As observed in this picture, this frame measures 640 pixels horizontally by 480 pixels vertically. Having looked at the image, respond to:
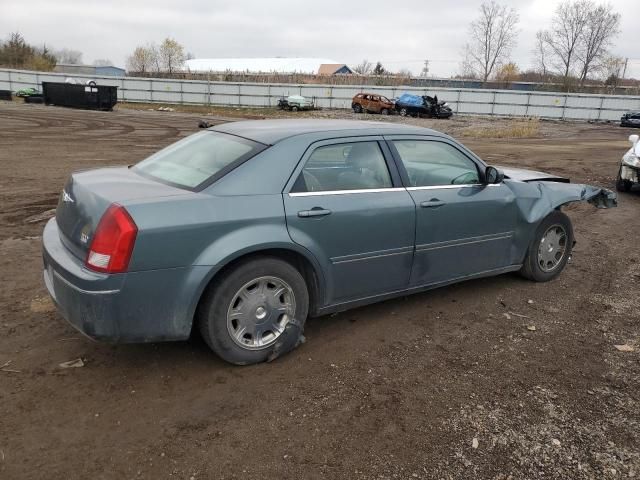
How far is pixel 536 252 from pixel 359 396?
271cm

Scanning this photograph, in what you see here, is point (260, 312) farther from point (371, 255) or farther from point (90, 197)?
point (90, 197)

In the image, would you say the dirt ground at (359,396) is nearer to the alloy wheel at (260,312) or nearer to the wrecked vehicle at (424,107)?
the alloy wheel at (260,312)

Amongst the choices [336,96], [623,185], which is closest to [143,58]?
[336,96]

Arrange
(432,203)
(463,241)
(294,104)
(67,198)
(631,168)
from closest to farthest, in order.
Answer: (67,198) < (432,203) < (463,241) < (631,168) < (294,104)

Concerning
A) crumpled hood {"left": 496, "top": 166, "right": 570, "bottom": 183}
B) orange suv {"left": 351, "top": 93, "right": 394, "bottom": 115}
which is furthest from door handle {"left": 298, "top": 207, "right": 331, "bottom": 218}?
orange suv {"left": 351, "top": 93, "right": 394, "bottom": 115}

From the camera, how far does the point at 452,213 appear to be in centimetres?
407

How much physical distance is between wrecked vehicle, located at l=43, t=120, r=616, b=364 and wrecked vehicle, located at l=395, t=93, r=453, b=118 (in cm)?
3466

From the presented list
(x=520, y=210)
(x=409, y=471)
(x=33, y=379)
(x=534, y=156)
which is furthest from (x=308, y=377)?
(x=534, y=156)

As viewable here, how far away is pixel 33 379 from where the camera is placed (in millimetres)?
3100

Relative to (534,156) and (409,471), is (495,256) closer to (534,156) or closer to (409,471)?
(409,471)

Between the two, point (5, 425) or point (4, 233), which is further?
point (4, 233)

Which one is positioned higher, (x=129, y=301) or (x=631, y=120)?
(x=631, y=120)

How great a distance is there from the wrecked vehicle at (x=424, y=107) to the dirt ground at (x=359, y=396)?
3444cm

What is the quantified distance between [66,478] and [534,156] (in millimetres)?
16612
